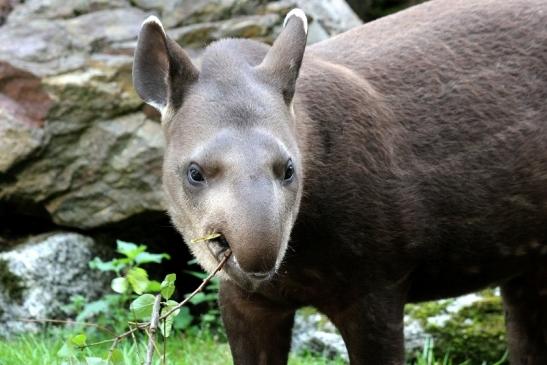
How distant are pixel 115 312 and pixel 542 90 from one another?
384 centimetres

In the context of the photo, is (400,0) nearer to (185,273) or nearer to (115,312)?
(185,273)

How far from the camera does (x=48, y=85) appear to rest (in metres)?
8.13

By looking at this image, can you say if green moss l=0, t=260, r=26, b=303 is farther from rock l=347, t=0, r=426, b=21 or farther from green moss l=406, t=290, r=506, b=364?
rock l=347, t=0, r=426, b=21

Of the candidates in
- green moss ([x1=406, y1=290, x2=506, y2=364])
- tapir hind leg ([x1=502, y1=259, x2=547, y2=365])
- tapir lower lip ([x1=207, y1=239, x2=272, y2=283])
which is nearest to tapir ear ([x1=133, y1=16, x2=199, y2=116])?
tapir lower lip ([x1=207, y1=239, x2=272, y2=283])

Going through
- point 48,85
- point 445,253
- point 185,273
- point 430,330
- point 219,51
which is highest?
point 219,51

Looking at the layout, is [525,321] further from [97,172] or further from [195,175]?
[97,172]

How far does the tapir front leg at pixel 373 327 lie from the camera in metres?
5.21

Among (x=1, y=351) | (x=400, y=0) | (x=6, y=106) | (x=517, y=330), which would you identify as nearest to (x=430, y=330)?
(x=517, y=330)

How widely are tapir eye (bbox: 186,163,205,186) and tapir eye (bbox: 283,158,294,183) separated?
0.32 meters

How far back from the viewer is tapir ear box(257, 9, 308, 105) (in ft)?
16.0

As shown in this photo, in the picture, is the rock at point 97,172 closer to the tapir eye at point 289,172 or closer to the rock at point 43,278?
the rock at point 43,278

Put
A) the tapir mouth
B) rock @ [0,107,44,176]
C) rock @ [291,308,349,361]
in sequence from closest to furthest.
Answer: the tapir mouth
rock @ [291,308,349,361]
rock @ [0,107,44,176]

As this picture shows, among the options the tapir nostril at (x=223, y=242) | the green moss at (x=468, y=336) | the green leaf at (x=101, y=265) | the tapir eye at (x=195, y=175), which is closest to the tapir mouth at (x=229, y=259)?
the tapir nostril at (x=223, y=242)

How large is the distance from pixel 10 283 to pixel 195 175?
4.15 meters
